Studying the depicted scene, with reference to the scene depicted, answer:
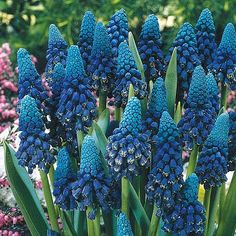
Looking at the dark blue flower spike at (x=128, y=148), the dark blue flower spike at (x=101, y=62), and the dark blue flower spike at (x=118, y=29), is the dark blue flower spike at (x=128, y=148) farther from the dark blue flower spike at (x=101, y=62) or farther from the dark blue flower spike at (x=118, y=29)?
the dark blue flower spike at (x=118, y=29)

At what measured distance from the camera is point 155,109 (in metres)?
3.34

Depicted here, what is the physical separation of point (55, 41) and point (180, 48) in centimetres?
70

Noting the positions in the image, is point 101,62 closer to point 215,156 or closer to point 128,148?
point 128,148

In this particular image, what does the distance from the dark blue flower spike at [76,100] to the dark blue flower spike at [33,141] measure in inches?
5.3

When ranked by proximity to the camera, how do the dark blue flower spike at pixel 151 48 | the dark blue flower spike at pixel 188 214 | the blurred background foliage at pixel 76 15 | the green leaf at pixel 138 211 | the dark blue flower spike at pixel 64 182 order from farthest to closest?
1. the blurred background foliage at pixel 76 15
2. the dark blue flower spike at pixel 151 48
3. the green leaf at pixel 138 211
4. the dark blue flower spike at pixel 64 182
5. the dark blue flower spike at pixel 188 214

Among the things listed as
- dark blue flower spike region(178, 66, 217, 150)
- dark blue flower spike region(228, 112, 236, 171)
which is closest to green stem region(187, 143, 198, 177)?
dark blue flower spike region(178, 66, 217, 150)

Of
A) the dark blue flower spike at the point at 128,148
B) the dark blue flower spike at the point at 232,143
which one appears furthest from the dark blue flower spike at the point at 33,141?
the dark blue flower spike at the point at 232,143

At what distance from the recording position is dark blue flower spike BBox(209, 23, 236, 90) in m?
3.61

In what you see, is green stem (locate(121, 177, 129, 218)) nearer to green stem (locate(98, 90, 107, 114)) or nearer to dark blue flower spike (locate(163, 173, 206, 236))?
dark blue flower spike (locate(163, 173, 206, 236))

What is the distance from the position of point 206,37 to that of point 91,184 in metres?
1.13

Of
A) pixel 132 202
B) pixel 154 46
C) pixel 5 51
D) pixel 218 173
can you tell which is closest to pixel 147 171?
pixel 132 202

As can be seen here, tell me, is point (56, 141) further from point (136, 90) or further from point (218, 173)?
point (218, 173)

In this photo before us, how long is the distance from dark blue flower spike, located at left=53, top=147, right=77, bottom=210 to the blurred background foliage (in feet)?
15.3

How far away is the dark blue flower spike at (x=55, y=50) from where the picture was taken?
3654 mm
